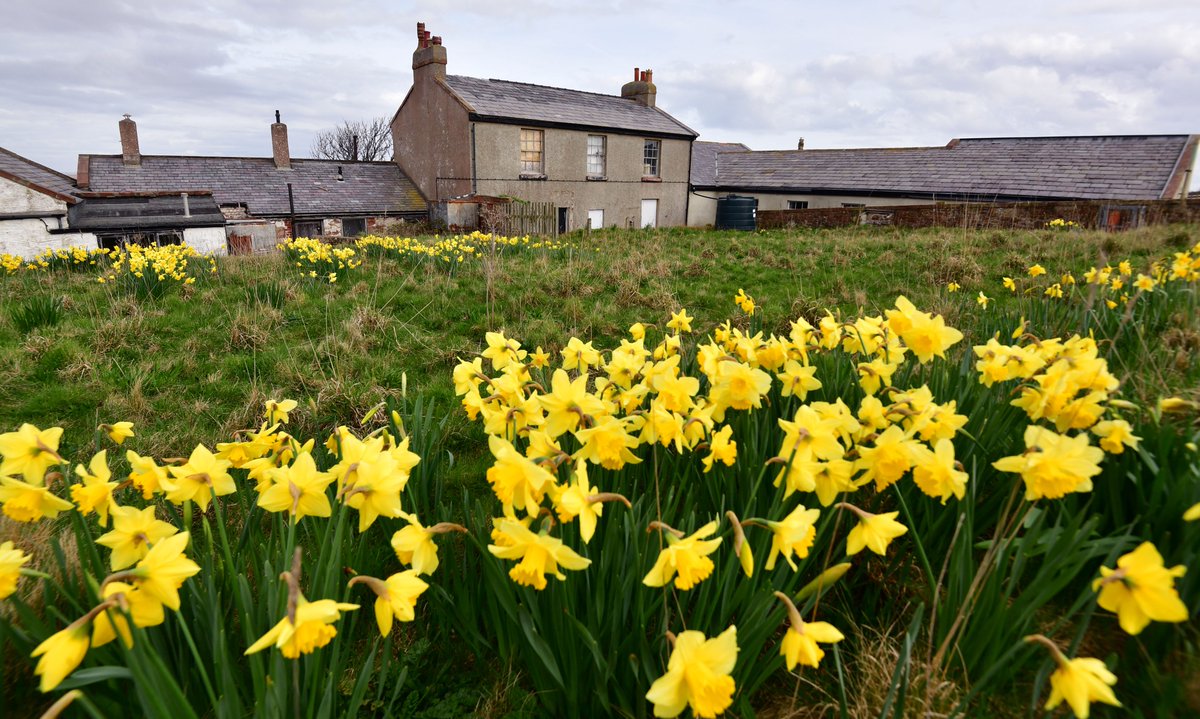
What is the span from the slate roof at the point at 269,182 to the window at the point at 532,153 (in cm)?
492

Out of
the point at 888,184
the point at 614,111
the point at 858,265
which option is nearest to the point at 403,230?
the point at 614,111

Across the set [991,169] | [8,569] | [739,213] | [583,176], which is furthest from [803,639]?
[991,169]

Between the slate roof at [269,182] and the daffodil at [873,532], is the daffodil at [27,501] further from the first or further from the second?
the slate roof at [269,182]

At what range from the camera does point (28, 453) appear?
149 cm

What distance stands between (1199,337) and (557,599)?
394 centimetres

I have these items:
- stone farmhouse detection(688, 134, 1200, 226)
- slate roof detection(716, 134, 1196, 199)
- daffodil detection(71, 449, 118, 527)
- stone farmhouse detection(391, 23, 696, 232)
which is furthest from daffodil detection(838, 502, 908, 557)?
slate roof detection(716, 134, 1196, 199)

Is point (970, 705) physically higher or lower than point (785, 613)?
lower

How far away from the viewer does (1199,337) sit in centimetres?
332

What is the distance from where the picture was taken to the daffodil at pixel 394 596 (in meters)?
1.24

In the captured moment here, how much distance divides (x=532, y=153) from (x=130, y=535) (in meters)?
23.1

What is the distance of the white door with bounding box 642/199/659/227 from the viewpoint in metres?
26.8

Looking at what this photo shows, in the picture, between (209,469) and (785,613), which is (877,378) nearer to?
(785,613)

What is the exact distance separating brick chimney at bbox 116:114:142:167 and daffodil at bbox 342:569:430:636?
28.6 m

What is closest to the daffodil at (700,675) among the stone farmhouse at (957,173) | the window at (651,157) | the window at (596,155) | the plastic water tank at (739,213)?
the stone farmhouse at (957,173)
